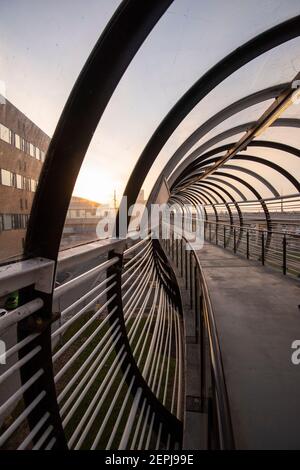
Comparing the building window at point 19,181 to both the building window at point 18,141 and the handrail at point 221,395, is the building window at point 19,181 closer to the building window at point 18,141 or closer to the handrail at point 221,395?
the building window at point 18,141

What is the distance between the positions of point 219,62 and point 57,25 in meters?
2.26

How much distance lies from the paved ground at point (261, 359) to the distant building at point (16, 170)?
2.06 m

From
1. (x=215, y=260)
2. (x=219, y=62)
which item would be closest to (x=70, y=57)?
(x=219, y=62)

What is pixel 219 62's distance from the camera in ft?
9.77

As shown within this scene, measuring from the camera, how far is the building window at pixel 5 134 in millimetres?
1134

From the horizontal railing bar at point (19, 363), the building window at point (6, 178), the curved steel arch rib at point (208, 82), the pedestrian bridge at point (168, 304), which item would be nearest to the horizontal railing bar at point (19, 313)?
the pedestrian bridge at point (168, 304)

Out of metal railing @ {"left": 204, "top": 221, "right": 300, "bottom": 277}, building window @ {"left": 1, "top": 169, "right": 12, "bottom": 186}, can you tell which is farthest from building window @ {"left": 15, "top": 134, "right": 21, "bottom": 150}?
metal railing @ {"left": 204, "top": 221, "right": 300, "bottom": 277}

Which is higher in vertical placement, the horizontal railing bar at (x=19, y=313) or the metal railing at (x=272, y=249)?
the horizontal railing bar at (x=19, y=313)

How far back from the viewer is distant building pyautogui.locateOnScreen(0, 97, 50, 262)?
1174mm

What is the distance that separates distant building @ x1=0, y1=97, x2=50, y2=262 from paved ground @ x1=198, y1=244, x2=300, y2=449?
2063 millimetres

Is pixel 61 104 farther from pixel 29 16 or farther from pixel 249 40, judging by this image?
pixel 249 40

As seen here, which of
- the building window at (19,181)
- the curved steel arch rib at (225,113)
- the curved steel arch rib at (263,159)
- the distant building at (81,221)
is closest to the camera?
the building window at (19,181)

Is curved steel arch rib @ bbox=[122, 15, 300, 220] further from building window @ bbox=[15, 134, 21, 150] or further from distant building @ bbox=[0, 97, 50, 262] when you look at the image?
building window @ bbox=[15, 134, 21, 150]
